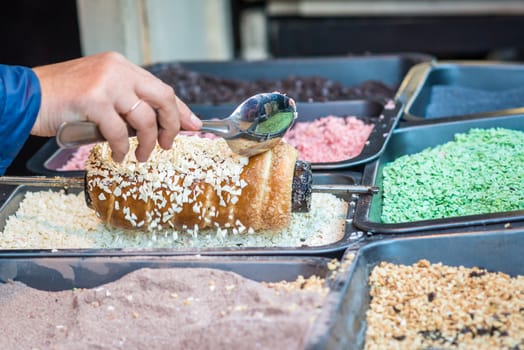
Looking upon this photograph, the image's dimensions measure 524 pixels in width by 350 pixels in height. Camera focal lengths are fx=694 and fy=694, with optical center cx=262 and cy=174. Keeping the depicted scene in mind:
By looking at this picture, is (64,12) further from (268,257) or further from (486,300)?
(486,300)

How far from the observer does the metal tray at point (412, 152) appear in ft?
5.36

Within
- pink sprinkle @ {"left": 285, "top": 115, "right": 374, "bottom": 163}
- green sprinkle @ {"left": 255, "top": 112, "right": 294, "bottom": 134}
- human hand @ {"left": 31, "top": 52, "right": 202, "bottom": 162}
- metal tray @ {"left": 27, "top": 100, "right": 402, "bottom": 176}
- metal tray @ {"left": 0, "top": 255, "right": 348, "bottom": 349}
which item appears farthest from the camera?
pink sprinkle @ {"left": 285, "top": 115, "right": 374, "bottom": 163}

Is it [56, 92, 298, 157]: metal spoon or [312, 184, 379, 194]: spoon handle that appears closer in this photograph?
[56, 92, 298, 157]: metal spoon

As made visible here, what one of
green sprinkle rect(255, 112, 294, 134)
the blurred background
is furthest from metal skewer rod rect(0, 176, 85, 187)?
the blurred background

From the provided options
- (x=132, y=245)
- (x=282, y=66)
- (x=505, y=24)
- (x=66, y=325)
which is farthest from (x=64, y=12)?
(x=505, y=24)

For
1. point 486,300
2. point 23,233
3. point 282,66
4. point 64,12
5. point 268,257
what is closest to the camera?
point 486,300

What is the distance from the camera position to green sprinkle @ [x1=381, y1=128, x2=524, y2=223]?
1820 millimetres

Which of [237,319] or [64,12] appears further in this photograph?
[64,12]

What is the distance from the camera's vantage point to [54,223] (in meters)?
1.94

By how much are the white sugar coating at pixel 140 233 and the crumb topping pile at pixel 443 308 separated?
26cm

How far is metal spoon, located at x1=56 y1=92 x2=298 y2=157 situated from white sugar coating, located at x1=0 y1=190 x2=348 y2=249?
0.21m

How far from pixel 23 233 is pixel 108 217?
289mm

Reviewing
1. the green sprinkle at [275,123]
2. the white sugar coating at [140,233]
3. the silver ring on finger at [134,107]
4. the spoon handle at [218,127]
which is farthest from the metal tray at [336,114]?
the silver ring on finger at [134,107]

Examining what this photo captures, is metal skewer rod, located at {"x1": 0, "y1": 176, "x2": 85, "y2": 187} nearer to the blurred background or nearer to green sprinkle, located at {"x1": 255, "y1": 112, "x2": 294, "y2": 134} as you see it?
green sprinkle, located at {"x1": 255, "y1": 112, "x2": 294, "y2": 134}
